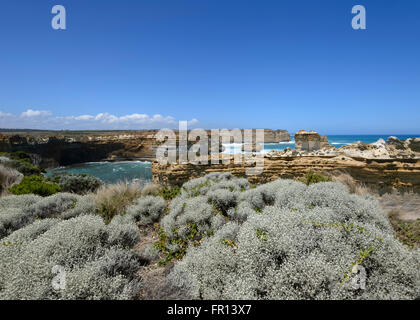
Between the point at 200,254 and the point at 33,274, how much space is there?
2018 millimetres

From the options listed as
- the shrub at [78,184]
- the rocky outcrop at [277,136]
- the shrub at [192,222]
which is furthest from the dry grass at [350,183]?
the rocky outcrop at [277,136]

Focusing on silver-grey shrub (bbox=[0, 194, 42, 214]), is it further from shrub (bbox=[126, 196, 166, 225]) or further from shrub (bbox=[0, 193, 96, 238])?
shrub (bbox=[126, 196, 166, 225])

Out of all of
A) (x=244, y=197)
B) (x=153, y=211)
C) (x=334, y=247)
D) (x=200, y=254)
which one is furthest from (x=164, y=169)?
(x=334, y=247)

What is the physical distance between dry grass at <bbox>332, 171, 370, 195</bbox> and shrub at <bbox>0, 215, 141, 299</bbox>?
6.46 meters

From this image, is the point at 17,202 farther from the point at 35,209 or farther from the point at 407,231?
the point at 407,231

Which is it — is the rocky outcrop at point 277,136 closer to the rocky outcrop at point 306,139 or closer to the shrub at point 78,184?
the rocky outcrop at point 306,139

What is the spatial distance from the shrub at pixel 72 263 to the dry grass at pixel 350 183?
6.46m

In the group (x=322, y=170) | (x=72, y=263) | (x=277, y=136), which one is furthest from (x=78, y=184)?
(x=277, y=136)

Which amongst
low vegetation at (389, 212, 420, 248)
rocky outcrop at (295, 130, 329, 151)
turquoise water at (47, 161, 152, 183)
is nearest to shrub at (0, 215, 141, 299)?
low vegetation at (389, 212, 420, 248)

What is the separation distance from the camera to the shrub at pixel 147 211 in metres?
4.86

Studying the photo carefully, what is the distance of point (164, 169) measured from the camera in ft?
31.6

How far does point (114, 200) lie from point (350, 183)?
7675mm

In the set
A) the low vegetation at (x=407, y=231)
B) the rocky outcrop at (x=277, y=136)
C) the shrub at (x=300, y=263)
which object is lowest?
the low vegetation at (x=407, y=231)
